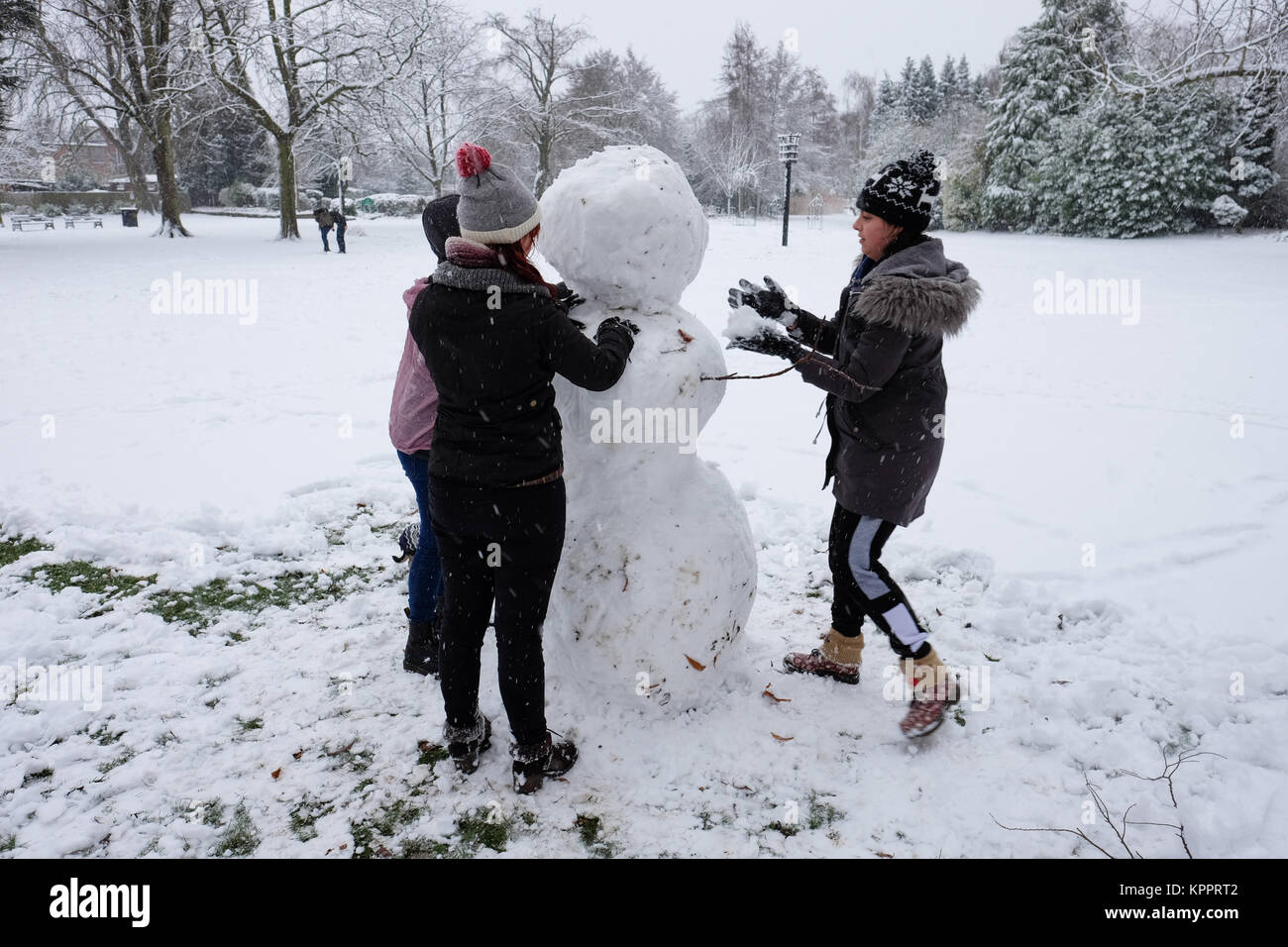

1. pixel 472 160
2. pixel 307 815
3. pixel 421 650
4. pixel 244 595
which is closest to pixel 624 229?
pixel 472 160

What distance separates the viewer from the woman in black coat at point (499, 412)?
7.16 feet

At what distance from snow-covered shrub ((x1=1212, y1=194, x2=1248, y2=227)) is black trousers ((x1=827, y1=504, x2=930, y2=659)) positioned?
2347 centimetres

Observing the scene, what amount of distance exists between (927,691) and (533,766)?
1.55m

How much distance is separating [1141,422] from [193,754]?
7.35 metres

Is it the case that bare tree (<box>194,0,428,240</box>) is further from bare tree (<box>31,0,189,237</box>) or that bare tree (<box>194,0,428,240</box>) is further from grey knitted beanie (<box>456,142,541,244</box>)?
grey knitted beanie (<box>456,142,541,244</box>)

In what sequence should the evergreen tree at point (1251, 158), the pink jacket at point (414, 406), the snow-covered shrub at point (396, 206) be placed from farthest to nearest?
the snow-covered shrub at point (396, 206), the evergreen tree at point (1251, 158), the pink jacket at point (414, 406)

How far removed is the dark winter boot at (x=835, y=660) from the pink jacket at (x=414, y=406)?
72.3 inches

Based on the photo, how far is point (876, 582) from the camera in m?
2.87

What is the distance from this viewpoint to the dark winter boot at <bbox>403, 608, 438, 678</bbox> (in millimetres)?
3217

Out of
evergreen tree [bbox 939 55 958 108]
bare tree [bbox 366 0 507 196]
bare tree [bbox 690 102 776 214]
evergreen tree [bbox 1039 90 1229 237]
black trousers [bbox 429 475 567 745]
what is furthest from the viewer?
evergreen tree [bbox 939 55 958 108]

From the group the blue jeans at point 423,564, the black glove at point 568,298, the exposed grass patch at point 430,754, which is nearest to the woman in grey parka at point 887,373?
the black glove at point 568,298

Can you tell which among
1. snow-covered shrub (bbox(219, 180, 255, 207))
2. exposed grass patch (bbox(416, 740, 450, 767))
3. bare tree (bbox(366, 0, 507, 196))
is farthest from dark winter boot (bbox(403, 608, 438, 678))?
snow-covered shrub (bbox(219, 180, 255, 207))

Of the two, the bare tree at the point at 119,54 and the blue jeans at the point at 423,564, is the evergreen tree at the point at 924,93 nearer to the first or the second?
the bare tree at the point at 119,54

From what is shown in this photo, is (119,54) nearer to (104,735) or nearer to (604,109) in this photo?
(604,109)
